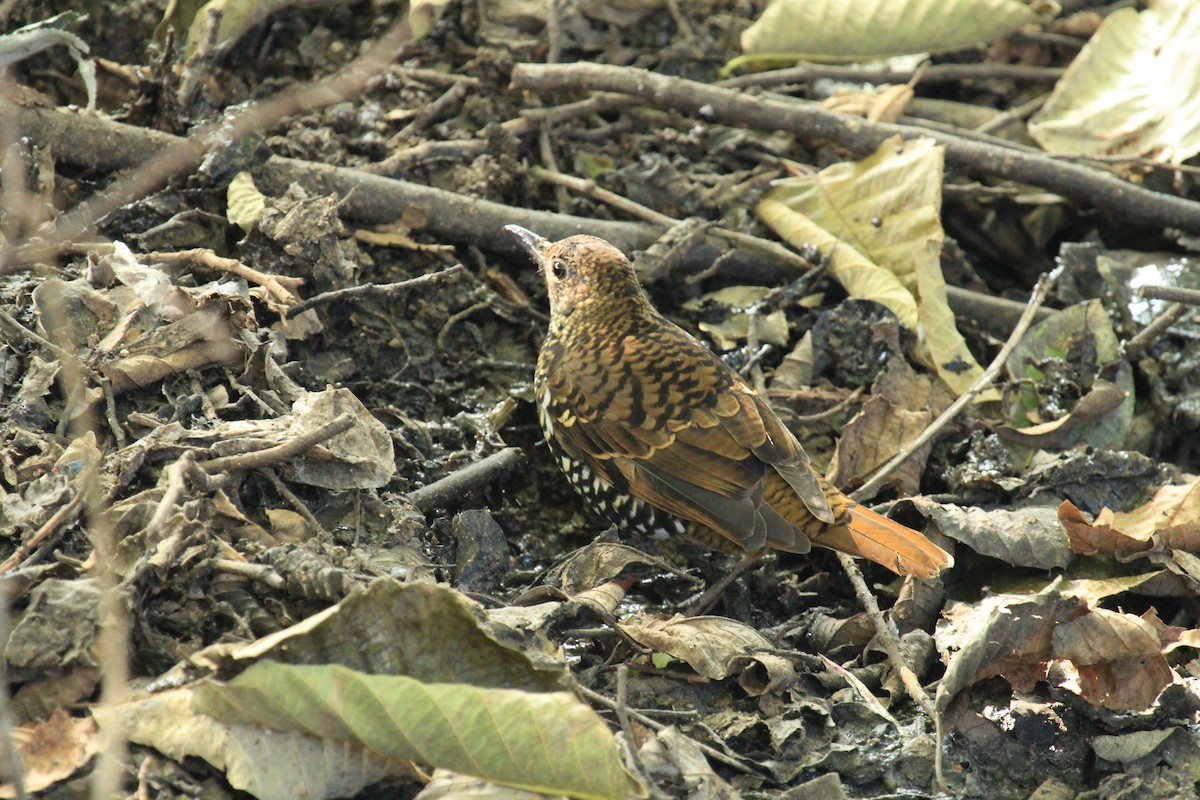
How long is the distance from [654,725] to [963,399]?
6.61ft

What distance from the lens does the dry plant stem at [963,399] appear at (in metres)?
4.10

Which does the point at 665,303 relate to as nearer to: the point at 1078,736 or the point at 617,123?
the point at 617,123

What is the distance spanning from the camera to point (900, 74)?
18.6 ft

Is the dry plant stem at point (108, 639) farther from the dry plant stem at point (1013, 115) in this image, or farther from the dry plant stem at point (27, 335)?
the dry plant stem at point (1013, 115)

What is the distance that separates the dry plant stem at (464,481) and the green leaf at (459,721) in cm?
124

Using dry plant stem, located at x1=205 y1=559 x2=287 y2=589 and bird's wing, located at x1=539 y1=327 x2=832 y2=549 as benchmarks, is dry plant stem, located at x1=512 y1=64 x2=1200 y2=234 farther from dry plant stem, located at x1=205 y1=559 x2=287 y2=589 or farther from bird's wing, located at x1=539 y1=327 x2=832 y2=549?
dry plant stem, located at x1=205 y1=559 x2=287 y2=589

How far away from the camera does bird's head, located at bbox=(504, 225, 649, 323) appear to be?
425 cm

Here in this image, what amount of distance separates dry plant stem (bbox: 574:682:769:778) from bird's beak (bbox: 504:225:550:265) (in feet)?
6.39

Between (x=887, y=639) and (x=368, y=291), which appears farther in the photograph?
(x=368, y=291)

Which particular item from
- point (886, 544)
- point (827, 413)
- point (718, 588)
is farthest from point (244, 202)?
point (886, 544)

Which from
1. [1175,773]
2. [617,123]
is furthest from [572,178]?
[1175,773]

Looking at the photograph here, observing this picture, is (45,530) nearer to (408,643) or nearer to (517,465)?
(408,643)

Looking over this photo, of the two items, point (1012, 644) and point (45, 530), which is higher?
point (45, 530)

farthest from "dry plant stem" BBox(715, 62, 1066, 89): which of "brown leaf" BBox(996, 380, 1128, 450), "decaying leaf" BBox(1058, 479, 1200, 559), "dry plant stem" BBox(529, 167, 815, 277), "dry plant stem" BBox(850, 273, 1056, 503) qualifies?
"decaying leaf" BBox(1058, 479, 1200, 559)
